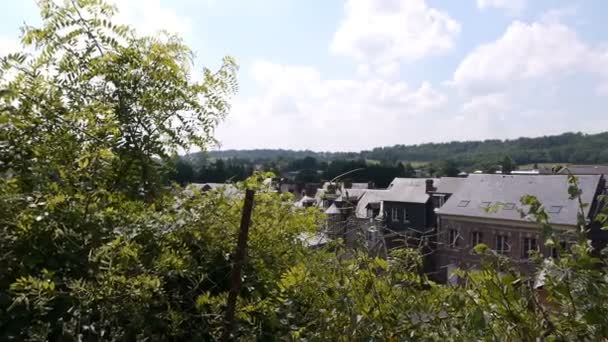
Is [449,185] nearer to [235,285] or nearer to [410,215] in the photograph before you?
[410,215]

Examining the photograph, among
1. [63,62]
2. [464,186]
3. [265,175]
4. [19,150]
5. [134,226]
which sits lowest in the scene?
[464,186]

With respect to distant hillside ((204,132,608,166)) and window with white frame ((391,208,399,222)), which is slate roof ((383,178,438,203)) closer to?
window with white frame ((391,208,399,222))

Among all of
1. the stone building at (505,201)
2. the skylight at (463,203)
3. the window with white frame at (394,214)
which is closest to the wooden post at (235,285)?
the stone building at (505,201)

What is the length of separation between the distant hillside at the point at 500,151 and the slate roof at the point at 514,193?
2300 centimetres

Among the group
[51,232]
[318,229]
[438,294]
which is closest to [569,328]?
[438,294]

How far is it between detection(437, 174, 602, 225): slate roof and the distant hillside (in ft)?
75.4

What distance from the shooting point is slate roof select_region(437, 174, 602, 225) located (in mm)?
20125

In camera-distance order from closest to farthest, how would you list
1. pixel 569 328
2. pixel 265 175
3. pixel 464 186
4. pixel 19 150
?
pixel 569 328, pixel 19 150, pixel 265 175, pixel 464 186

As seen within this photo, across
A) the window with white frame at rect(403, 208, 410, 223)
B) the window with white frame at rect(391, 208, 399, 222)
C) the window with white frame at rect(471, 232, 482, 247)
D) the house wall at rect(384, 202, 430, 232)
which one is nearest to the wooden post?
the window with white frame at rect(471, 232, 482, 247)

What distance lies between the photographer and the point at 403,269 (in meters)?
1.75

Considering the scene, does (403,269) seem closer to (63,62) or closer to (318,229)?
(318,229)

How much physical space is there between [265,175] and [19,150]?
41.2 inches

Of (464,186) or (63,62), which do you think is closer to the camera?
(63,62)

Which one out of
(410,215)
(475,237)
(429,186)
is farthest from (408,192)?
(475,237)
